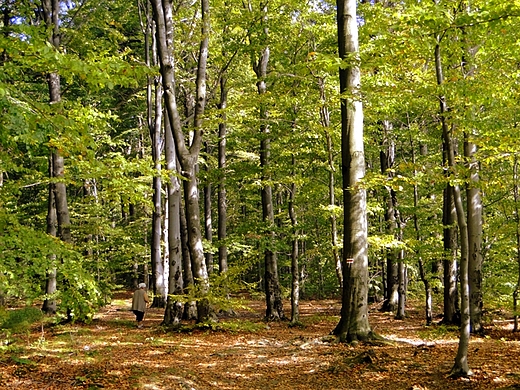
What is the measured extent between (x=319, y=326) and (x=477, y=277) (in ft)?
17.3

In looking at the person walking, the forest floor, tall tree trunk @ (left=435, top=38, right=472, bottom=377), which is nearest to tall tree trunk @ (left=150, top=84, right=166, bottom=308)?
the person walking

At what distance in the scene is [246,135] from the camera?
15859 mm

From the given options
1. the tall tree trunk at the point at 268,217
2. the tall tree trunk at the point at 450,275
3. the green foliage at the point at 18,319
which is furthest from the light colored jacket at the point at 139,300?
the tall tree trunk at the point at 450,275

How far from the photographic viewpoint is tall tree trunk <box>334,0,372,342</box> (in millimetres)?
8438

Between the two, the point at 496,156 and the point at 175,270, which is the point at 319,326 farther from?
the point at 496,156

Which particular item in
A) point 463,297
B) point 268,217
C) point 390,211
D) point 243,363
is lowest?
point 243,363

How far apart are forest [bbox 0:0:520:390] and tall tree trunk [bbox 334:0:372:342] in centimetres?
3

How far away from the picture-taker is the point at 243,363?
7965 mm

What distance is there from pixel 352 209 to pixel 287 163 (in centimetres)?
691

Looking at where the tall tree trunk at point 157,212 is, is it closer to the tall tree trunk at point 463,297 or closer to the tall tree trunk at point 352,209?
the tall tree trunk at point 352,209

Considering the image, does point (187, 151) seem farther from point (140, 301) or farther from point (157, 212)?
point (157, 212)

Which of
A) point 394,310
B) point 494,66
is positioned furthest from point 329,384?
point 394,310

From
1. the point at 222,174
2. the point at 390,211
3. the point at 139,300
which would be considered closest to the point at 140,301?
the point at 139,300

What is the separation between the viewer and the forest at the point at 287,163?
557 centimetres
